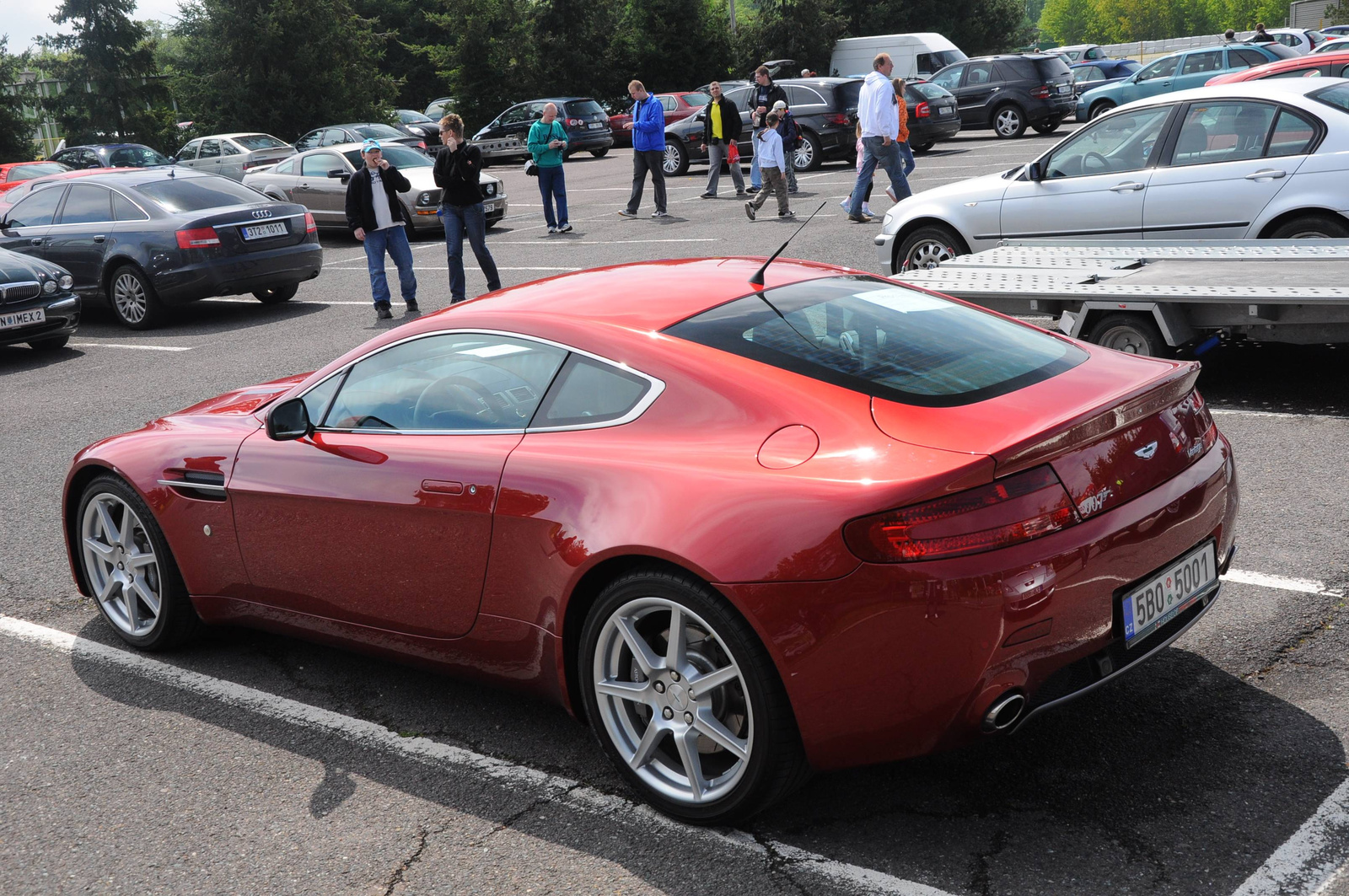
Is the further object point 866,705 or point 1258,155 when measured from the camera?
point 1258,155

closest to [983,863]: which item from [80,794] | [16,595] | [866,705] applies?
[866,705]

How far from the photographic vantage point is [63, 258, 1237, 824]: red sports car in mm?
2818

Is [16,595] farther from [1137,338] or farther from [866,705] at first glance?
[1137,338]

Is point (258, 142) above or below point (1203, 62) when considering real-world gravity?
above

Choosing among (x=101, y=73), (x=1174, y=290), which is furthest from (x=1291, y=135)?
(x=101, y=73)

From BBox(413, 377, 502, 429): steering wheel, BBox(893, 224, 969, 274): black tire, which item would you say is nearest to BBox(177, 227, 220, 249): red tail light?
BBox(893, 224, 969, 274): black tire

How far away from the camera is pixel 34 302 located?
1172 cm

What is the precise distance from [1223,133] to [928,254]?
2390mm

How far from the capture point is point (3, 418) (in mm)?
9320

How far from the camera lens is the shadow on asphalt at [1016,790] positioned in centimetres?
293

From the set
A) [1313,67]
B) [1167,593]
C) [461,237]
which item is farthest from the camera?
[1313,67]

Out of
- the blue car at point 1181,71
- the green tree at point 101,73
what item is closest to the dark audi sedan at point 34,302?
the blue car at point 1181,71

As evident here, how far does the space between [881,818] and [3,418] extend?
839 cm

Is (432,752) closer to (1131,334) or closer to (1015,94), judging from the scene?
(1131,334)
